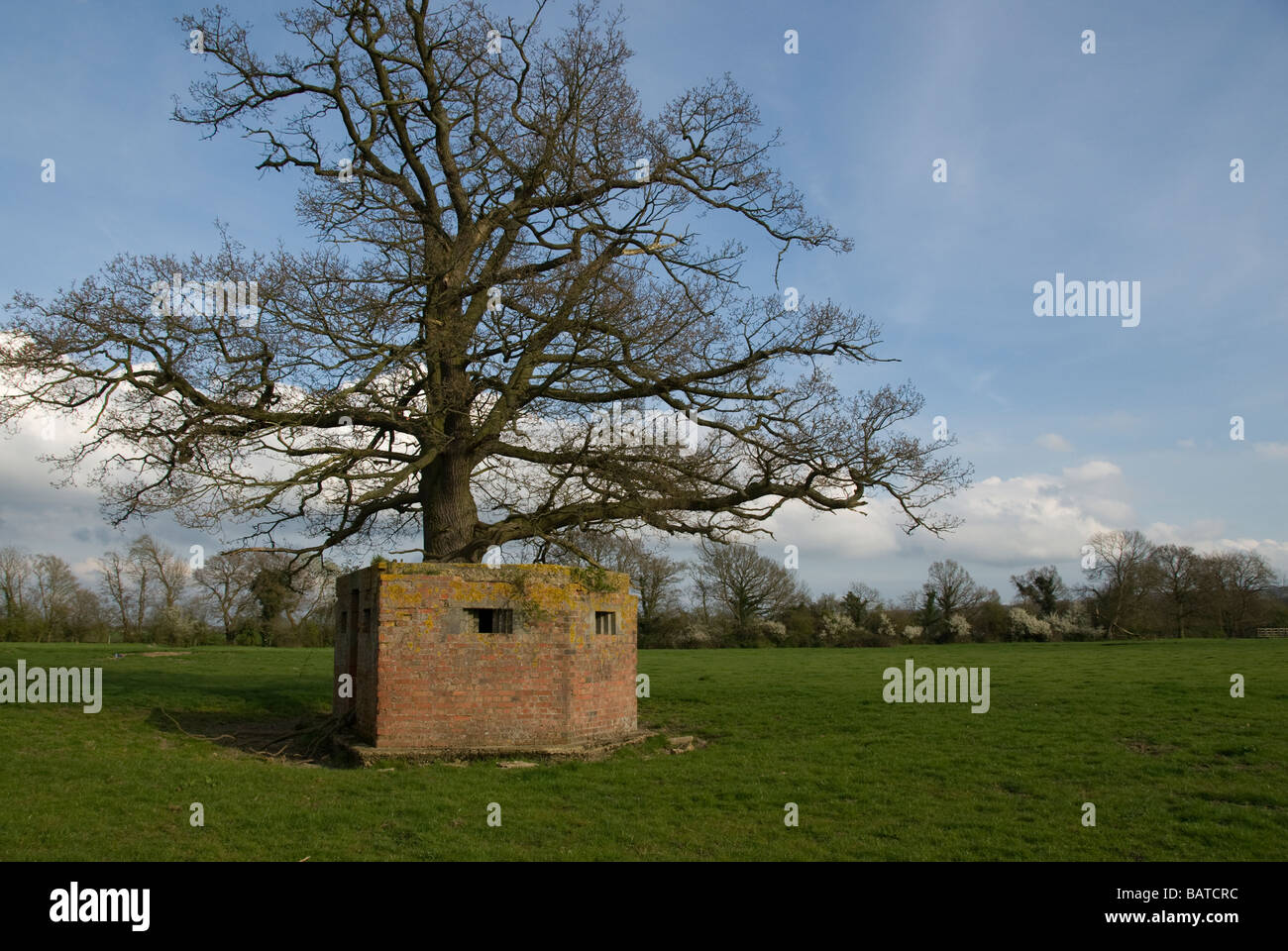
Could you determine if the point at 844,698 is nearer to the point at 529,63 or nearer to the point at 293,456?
the point at 293,456

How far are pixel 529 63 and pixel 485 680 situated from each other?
11053 mm

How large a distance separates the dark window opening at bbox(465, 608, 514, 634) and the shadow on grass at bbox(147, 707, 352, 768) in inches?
121

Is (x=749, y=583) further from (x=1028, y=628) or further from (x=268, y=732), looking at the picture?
(x=268, y=732)

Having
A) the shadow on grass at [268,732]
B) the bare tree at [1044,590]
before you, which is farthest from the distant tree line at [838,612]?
the shadow on grass at [268,732]

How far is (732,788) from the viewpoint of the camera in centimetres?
1206

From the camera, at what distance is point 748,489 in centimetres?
1592

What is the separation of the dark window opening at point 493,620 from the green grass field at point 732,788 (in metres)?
2.13

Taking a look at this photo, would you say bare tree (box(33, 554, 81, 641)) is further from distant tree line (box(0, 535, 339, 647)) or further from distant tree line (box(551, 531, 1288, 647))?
distant tree line (box(551, 531, 1288, 647))

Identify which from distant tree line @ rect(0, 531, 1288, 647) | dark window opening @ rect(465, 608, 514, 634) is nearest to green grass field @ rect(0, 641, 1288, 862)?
dark window opening @ rect(465, 608, 514, 634)

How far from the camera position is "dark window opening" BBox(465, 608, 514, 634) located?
14016 mm

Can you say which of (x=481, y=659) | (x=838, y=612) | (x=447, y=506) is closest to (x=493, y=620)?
(x=481, y=659)

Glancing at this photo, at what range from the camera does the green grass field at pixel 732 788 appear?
9289 mm

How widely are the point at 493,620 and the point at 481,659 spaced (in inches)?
26.6

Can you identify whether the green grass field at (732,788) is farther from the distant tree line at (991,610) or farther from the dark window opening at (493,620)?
the distant tree line at (991,610)
